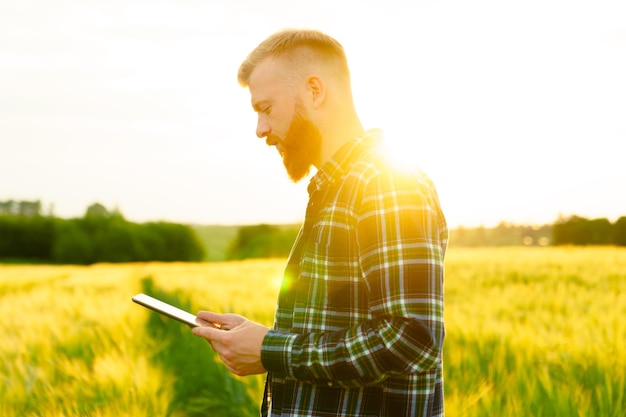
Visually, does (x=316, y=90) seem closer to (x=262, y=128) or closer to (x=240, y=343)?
(x=262, y=128)

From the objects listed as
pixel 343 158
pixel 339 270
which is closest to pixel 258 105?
pixel 343 158

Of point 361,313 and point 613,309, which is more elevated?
point 361,313

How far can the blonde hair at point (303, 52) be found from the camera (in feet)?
5.89

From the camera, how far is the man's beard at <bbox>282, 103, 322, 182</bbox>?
68.3 inches

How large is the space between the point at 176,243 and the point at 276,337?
47.4 meters

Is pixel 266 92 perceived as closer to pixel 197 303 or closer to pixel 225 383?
pixel 225 383

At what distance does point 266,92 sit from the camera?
1775mm

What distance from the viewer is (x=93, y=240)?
46.7m

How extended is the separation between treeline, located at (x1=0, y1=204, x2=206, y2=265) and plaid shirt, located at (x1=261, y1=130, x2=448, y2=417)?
45.9 metres

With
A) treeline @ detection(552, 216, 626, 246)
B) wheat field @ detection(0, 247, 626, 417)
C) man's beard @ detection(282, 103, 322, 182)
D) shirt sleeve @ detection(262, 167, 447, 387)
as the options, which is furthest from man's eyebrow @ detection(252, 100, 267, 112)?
treeline @ detection(552, 216, 626, 246)

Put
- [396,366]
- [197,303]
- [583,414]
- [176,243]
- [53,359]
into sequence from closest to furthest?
[396,366], [583,414], [53,359], [197,303], [176,243]

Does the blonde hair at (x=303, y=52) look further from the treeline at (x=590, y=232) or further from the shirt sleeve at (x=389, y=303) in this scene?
the treeline at (x=590, y=232)

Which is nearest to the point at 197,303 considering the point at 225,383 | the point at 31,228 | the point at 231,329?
the point at 225,383

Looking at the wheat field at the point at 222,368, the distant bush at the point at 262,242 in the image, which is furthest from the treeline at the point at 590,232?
the wheat field at the point at 222,368
